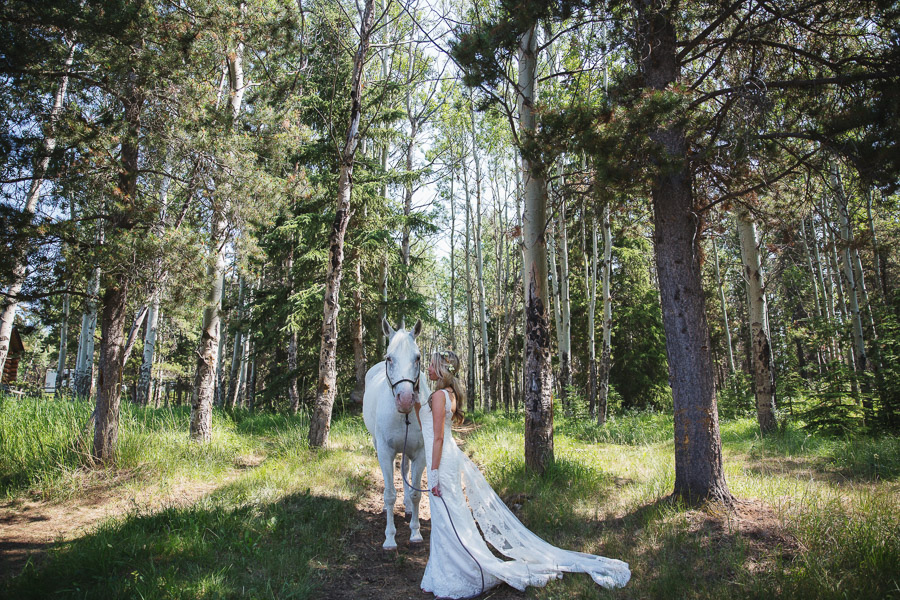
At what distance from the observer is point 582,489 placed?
5477 millimetres

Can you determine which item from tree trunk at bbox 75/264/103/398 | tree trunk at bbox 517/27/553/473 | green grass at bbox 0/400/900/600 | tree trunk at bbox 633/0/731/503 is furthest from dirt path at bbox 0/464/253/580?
tree trunk at bbox 75/264/103/398

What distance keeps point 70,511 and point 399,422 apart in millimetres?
3832

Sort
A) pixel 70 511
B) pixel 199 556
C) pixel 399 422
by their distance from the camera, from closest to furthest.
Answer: pixel 199 556, pixel 399 422, pixel 70 511

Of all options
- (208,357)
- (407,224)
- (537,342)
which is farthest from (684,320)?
(407,224)

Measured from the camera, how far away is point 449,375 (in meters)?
4.30

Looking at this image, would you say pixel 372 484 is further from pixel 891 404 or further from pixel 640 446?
pixel 891 404

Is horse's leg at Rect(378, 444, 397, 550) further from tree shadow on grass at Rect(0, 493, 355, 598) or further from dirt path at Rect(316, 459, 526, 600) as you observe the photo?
tree shadow on grass at Rect(0, 493, 355, 598)

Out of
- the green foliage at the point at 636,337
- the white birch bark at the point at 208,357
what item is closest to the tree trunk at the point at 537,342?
the white birch bark at the point at 208,357

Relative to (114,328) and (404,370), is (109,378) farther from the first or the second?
(404,370)

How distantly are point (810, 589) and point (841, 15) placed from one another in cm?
563

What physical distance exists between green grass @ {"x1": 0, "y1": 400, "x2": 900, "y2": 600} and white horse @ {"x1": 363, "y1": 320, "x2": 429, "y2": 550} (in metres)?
0.65

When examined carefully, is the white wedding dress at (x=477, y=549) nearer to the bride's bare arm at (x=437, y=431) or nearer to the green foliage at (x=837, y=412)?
the bride's bare arm at (x=437, y=431)

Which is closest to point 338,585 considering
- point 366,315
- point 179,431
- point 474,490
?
point 474,490

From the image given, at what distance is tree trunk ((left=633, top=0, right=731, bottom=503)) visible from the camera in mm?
4371
